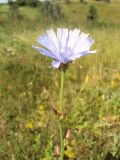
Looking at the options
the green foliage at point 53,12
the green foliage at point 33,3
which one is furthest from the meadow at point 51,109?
the green foliage at point 33,3

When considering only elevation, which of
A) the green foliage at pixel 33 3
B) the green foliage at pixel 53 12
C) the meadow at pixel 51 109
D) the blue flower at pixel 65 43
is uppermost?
the blue flower at pixel 65 43

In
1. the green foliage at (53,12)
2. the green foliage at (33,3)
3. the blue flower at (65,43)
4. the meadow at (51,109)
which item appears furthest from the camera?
the green foliage at (33,3)

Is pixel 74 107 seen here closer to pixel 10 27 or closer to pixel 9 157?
pixel 9 157

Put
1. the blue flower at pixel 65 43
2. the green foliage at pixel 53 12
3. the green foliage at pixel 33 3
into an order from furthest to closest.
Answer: the green foliage at pixel 33 3 → the green foliage at pixel 53 12 → the blue flower at pixel 65 43

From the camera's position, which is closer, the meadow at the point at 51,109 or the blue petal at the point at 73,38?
the blue petal at the point at 73,38

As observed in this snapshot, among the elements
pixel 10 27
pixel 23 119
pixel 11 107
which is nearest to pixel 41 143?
pixel 23 119

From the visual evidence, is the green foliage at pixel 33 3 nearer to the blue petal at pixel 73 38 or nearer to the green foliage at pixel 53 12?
the green foliage at pixel 53 12

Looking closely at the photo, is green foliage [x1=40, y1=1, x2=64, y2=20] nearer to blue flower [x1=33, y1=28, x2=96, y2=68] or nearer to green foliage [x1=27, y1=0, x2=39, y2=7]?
green foliage [x1=27, y1=0, x2=39, y2=7]

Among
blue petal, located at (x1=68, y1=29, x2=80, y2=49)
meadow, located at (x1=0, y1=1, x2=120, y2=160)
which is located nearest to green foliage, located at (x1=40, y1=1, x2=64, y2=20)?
meadow, located at (x1=0, y1=1, x2=120, y2=160)

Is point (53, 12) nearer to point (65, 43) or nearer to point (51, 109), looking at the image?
point (51, 109)
